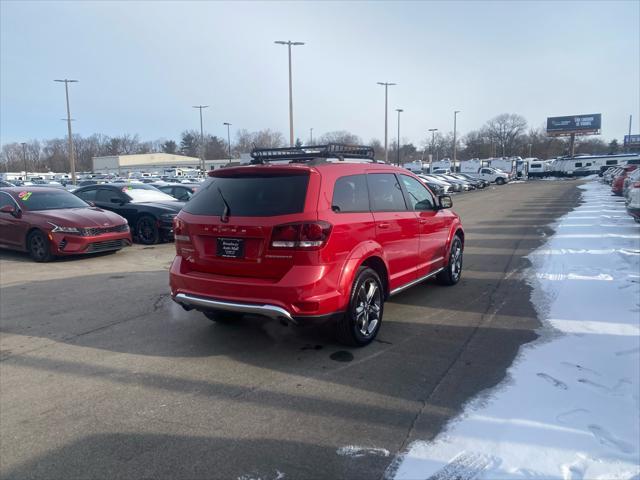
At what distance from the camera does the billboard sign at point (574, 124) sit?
90.2m

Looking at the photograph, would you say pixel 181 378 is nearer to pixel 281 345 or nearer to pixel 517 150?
pixel 281 345

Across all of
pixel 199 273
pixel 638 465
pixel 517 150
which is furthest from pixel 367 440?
pixel 517 150

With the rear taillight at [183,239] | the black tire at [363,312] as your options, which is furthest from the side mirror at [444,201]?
the rear taillight at [183,239]

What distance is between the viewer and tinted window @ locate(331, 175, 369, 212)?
4.54 m

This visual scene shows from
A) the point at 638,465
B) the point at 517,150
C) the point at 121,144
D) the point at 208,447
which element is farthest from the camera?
the point at 121,144

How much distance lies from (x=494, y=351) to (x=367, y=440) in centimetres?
207

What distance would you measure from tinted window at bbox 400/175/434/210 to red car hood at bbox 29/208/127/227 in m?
6.76

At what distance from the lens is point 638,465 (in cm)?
280

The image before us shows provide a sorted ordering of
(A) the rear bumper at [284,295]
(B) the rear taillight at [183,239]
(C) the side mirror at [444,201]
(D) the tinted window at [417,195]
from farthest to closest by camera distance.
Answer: (C) the side mirror at [444,201], (D) the tinted window at [417,195], (B) the rear taillight at [183,239], (A) the rear bumper at [284,295]

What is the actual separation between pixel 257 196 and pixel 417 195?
2.62 metres

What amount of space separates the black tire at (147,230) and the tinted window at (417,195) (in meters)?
7.79

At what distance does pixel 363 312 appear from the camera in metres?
4.82

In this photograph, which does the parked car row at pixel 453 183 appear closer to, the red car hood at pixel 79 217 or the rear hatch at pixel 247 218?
the red car hood at pixel 79 217

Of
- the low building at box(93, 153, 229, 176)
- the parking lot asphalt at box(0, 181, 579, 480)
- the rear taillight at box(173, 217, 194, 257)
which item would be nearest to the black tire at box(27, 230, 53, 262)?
the parking lot asphalt at box(0, 181, 579, 480)
